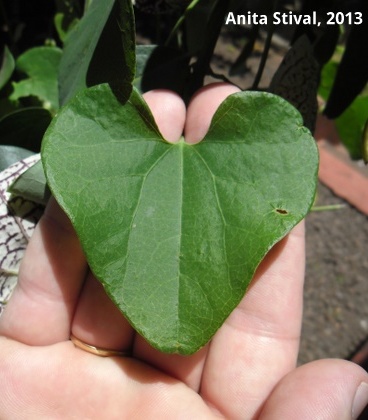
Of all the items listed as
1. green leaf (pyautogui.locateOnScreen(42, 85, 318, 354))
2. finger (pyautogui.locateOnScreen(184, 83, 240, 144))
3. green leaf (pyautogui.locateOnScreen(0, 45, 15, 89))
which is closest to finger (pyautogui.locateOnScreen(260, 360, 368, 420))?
green leaf (pyautogui.locateOnScreen(42, 85, 318, 354))

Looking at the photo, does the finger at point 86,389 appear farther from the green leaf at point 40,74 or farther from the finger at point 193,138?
the green leaf at point 40,74

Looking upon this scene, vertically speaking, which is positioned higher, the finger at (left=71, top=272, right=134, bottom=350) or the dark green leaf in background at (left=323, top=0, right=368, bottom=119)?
the dark green leaf in background at (left=323, top=0, right=368, bottom=119)

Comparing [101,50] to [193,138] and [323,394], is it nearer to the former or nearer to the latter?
[193,138]

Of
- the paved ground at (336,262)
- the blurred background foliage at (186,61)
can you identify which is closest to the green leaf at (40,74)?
the blurred background foliage at (186,61)

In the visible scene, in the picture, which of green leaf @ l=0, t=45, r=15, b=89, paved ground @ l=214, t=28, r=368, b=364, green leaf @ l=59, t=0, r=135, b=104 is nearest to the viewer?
green leaf @ l=59, t=0, r=135, b=104

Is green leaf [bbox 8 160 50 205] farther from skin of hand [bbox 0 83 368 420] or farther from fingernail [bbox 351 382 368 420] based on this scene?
fingernail [bbox 351 382 368 420]

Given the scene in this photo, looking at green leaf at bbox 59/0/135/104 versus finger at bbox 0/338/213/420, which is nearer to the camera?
green leaf at bbox 59/0/135/104

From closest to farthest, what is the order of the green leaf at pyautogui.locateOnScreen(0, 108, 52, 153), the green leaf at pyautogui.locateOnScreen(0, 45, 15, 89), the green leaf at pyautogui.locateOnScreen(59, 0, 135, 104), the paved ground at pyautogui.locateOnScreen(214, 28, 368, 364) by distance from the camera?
Result: the green leaf at pyautogui.locateOnScreen(59, 0, 135, 104), the green leaf at pyautogui.locateOnScreen(0, 108, 52, 153), the green leaf at pyautogui.locateOnScreen(0, 45, 15, 89), the paved ground at pyautogui.locateOnScreen(214, 28, 368, 364)

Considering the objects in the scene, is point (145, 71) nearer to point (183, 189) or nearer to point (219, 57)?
point (183, 189)
